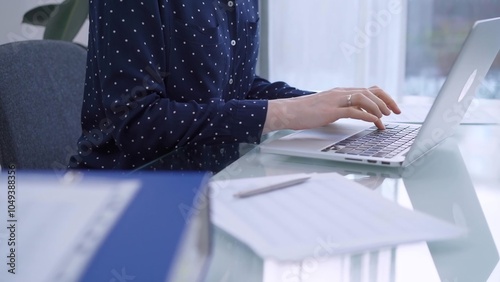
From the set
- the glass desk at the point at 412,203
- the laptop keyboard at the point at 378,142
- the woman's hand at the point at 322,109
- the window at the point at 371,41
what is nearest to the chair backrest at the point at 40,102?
the glass desk at the point at 412,203

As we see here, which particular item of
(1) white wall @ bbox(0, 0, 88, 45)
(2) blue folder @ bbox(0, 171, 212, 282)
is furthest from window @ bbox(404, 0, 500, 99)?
(2) blue folder @ bbox(0, 171, 212, 282)

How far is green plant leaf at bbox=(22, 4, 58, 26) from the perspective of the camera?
1.91 metres

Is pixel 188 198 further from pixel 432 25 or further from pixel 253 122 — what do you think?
pixel 432 25

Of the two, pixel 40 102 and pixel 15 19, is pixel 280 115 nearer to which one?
pixel 40 102

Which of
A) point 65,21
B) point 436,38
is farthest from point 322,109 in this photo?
point 436,38

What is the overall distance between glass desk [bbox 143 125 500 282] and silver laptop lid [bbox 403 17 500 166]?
0.10 feet

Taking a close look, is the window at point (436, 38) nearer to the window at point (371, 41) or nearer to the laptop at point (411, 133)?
the window at point (371, 41)

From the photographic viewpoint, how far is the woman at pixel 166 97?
90 cm

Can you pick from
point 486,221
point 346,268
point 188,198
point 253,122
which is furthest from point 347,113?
point 188,198

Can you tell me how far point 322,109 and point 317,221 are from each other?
0.37m

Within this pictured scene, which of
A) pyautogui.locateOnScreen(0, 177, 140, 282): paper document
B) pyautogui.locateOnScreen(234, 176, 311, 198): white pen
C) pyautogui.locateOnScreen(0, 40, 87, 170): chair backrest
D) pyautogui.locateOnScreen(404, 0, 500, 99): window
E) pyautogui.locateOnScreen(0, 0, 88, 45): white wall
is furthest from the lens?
pyautogui.locateOnScreen(0, 0, 88, 45): white wall

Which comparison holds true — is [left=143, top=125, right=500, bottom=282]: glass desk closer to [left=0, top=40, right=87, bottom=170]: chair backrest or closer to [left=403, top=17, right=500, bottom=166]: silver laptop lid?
[left=403, top=17, right=500, bottom=166]: silver laptop lid

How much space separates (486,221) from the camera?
24.5 inches

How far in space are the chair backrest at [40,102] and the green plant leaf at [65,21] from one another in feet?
2.22
